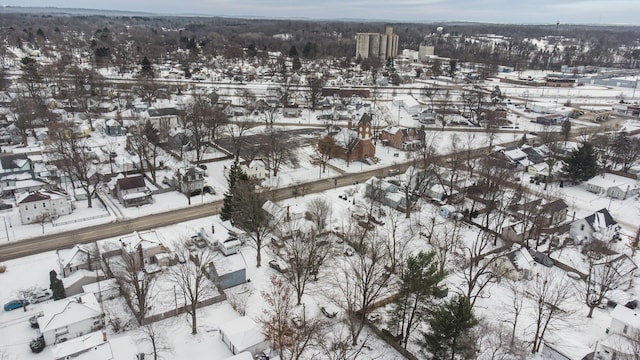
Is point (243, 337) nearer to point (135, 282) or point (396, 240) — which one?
point (135, 282)

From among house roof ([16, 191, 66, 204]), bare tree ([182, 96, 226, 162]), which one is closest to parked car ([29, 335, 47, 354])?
house roof ([16, 191, 66, 204])

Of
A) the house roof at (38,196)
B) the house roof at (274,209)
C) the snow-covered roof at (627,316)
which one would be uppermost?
the house roof at (38,196)

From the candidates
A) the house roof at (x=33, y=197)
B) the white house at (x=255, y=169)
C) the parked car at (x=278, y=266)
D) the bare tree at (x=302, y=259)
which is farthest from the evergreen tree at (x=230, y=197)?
the house roof at (x=33, y=197)

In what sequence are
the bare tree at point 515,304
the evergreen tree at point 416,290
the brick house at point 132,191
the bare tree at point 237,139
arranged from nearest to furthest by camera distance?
the evergreen tree at point 416,290 → the bare tree at point 515,304 → the brick house at point 132,191 → the bare tree at point 237,139

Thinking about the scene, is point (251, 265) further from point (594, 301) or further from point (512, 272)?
point (594, 301)

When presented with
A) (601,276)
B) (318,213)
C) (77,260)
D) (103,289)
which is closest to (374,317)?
(318,213)

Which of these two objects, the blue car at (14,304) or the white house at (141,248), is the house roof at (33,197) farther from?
the blue car at (14,304)
